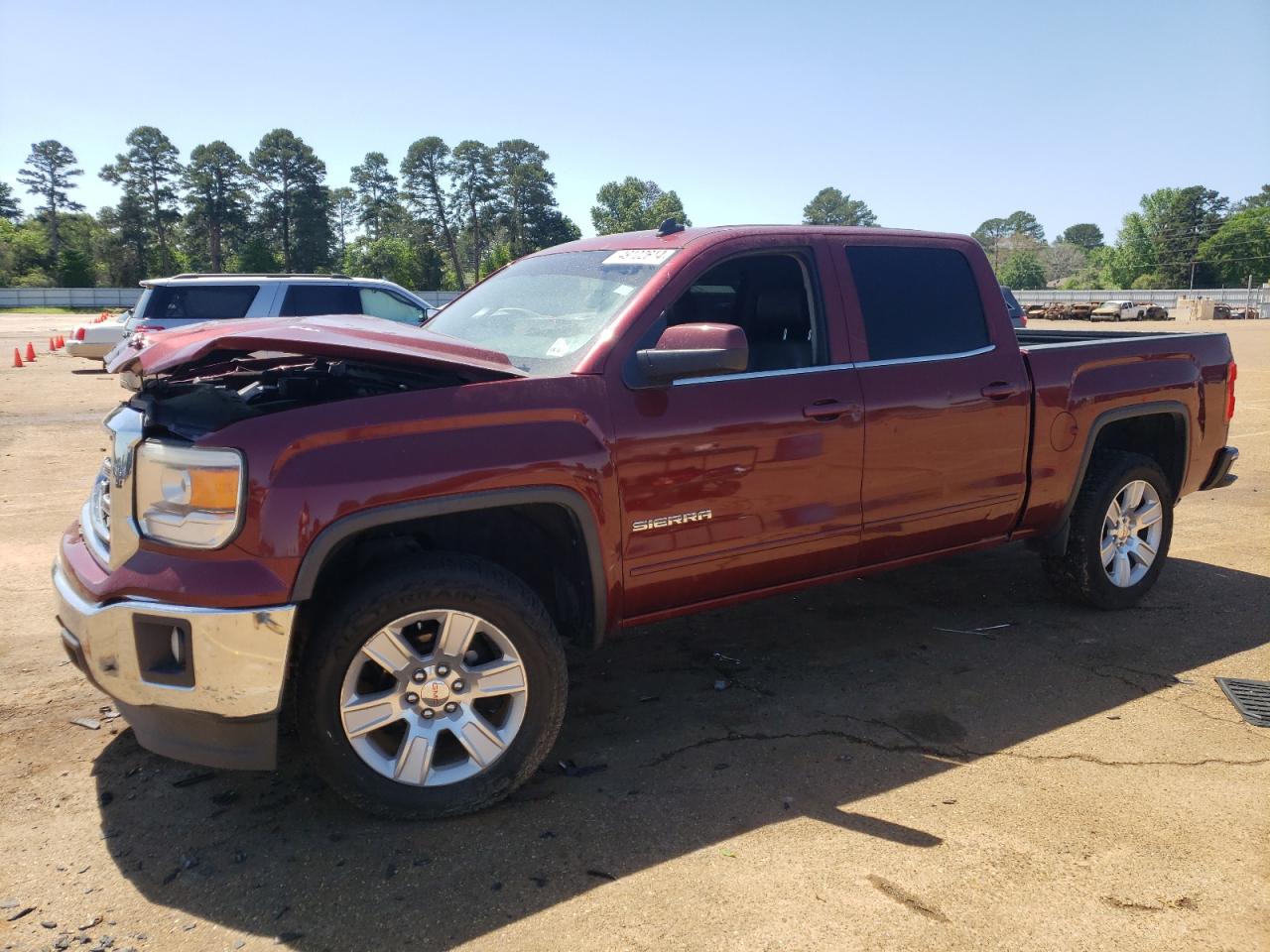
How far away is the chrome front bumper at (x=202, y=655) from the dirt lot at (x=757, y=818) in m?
0.53

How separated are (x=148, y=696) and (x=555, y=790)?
1.37 metres

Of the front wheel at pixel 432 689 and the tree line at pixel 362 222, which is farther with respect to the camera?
the tree line at pixel 362 222

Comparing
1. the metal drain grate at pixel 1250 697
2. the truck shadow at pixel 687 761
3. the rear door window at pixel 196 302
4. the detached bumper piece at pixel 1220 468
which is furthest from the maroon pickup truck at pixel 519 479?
the rear door window at pixel 196 302

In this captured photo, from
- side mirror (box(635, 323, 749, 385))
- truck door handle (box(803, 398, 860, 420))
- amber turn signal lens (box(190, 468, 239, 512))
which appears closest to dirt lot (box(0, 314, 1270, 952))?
amber turn signal lens (box(190, 468, 239, 512))

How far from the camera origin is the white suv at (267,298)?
39.7ft

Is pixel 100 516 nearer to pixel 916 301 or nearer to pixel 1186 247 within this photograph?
pixel 916 301

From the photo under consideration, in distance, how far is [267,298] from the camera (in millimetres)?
12156

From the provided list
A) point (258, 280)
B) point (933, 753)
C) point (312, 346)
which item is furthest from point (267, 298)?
point (933, 753)

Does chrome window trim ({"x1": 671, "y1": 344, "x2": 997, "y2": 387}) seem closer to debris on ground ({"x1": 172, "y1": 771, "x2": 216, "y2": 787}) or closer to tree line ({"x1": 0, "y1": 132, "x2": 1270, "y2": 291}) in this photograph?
debris on ground ({"x1": 172, "y1": 771, "x2": 216, "y2": 787})

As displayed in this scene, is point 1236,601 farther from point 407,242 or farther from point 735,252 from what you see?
point 407,242

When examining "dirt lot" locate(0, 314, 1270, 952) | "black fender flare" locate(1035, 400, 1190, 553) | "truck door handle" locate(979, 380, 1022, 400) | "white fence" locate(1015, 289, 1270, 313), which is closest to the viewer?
"dirt lot" locate(0, 314, 1270, 952)

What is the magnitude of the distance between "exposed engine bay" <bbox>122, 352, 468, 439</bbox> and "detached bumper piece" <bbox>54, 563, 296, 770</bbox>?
0.57 meters

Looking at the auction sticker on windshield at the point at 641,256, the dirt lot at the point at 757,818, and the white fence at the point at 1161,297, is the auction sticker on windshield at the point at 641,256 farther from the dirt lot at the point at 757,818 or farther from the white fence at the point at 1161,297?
the white fence at the point at 1161,297

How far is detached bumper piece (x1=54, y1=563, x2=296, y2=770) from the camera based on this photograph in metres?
2.73
